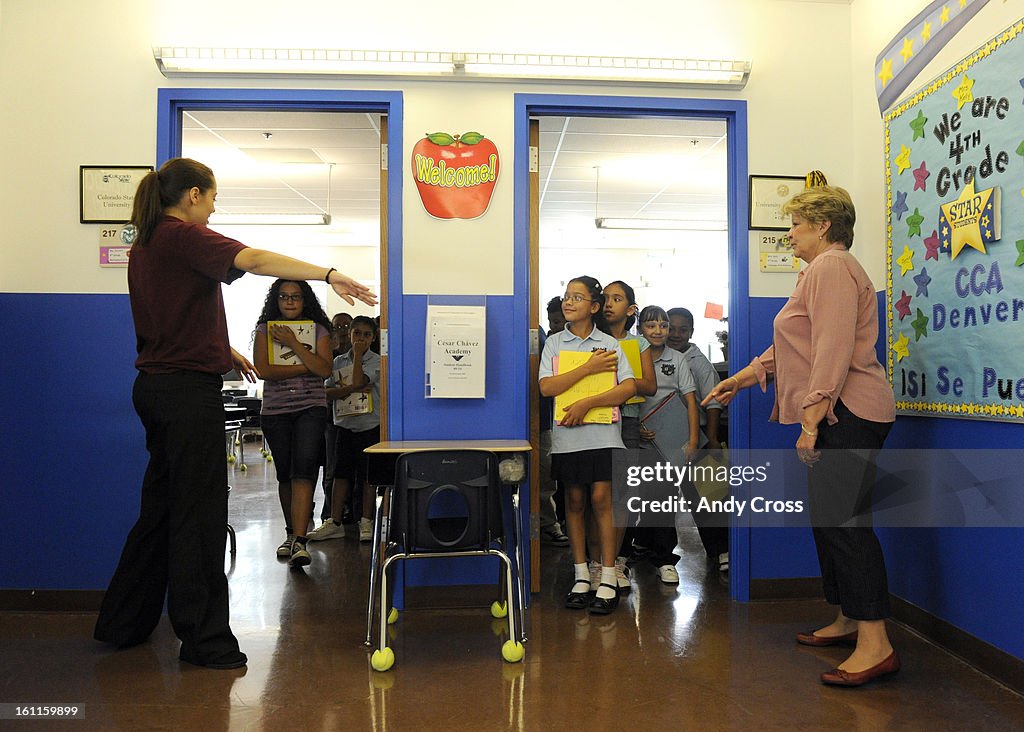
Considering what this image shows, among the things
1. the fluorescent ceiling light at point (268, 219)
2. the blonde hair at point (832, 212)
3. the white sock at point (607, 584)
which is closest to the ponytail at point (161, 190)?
the blonde hair at point (832, 212)

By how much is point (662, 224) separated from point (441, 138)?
21.8 ft

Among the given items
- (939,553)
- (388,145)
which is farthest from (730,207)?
(939,553)

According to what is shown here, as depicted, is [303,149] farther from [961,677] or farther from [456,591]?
[961,677]

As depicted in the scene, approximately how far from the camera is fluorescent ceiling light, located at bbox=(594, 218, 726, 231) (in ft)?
30.7

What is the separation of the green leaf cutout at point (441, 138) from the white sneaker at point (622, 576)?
2068mm

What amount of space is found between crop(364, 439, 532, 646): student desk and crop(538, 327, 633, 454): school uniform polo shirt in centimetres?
19

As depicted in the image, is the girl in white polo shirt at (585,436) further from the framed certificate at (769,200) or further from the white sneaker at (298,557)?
the white sneaker at (298,557)

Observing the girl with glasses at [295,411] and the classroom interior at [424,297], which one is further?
the girl with glasses at [295,411]

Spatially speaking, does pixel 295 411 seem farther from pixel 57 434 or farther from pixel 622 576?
pixel 622 576

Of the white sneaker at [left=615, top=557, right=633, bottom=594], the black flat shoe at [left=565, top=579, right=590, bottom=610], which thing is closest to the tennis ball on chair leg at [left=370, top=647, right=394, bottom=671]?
the black flat shoe at [left=565, top=579, right=590, bottom=610]

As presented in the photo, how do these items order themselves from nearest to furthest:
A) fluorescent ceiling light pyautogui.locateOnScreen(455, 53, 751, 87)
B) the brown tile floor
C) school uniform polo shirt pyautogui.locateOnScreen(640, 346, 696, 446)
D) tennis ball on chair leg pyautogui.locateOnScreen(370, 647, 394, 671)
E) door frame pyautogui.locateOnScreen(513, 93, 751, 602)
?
1. the brown tile floor
2. tennis ball on chair leg pyautogui.locateOnScreen(370, 647, 394, 671)
3. fluorescent ceiling light pyautogui.locateOnScreen(455, 53, 751, 87)
4. door frame pyautogui.locateOnScreen(513, 93, 751, 602)
5. school uniform polo shirt pyautogui.locateOnScreen(640, 346, 696, 446)

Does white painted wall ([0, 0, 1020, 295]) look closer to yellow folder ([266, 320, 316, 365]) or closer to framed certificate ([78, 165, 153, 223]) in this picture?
framed certificate ([78, 165, 153, 223])

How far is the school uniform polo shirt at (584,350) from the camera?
140 inches

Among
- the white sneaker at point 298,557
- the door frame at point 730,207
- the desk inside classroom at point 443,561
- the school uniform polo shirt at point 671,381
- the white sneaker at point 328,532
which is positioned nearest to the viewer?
the desk inside classroom at point 443,561
